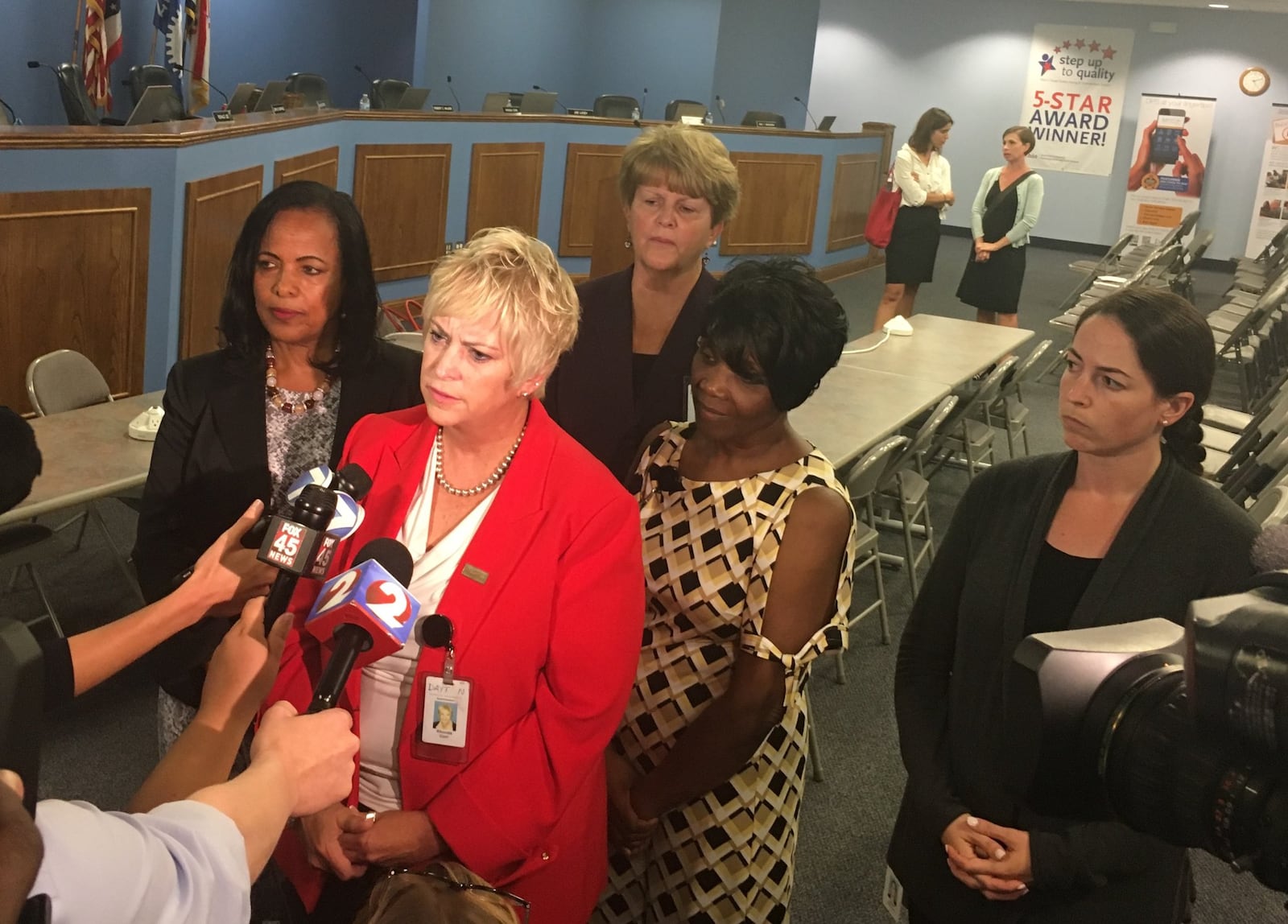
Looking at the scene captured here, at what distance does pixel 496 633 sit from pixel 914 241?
7506 mm

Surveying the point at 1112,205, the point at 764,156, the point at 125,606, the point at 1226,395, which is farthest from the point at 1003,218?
the point at 1112,205

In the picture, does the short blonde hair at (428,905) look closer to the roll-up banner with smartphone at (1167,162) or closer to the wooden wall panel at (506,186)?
the wooden wall panel at (506,186)

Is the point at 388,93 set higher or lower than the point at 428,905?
higher

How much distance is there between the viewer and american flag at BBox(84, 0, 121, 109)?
1013 cm

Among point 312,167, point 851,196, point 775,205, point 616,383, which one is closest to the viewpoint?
point 616,383

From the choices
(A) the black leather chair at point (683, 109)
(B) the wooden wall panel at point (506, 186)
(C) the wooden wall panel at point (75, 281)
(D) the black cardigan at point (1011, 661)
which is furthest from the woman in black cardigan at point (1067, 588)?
(A) the black leather chair at point (683, 109)

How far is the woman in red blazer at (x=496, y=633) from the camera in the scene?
1572 mm

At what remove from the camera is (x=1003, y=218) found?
8195mm

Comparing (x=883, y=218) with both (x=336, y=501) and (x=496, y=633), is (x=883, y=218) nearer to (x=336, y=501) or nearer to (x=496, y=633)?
(x=496, y=633)

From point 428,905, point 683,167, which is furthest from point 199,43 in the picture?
point 428,905

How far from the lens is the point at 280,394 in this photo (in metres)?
2.09

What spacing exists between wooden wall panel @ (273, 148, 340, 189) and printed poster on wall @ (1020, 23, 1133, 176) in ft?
41.0

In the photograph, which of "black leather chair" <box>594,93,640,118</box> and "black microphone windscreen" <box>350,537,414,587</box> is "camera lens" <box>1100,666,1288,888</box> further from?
"black leather chair" <box>594,93,640,118</box>

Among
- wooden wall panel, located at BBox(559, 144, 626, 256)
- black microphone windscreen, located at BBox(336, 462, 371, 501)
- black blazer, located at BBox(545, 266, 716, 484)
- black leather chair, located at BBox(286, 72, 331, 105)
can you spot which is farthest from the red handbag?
black microphone windscreen, located at BBox(336, 462, 371, 501)
